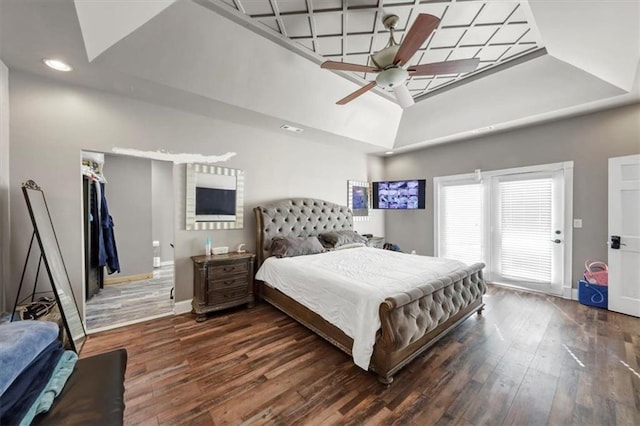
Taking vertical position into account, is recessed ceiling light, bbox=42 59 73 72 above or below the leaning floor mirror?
above

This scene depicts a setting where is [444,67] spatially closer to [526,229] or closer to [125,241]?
[526,229]

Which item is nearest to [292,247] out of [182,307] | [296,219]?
[296,219]

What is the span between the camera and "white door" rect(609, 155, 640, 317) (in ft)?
10.5

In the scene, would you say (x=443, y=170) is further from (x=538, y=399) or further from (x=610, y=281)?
(x=538, y=399)

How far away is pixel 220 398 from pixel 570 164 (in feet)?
18.1

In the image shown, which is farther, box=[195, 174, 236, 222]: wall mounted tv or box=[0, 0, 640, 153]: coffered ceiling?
box=[195, 174, 236, 222]: wall mounted tv

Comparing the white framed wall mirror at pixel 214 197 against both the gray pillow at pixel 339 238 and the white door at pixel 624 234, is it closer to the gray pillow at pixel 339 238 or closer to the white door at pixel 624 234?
the gray pillow at pixel 339 238

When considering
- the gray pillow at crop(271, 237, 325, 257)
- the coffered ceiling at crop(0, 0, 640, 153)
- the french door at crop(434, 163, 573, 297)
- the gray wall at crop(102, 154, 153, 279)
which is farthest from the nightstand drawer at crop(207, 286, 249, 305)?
the french door at crop(434, 163, 573, 297)

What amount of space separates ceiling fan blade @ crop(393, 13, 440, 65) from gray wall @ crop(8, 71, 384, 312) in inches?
97.2

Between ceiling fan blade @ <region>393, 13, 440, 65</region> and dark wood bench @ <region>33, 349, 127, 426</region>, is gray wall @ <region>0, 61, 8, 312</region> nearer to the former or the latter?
dark wood bench @ <region>33, 349, 127, 426</region>

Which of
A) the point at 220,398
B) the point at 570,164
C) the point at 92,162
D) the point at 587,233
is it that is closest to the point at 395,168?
the point at 570,164

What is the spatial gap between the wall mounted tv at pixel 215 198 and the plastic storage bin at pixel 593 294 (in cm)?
532

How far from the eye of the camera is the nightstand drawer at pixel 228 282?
322 cm

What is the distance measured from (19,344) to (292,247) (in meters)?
2.81
